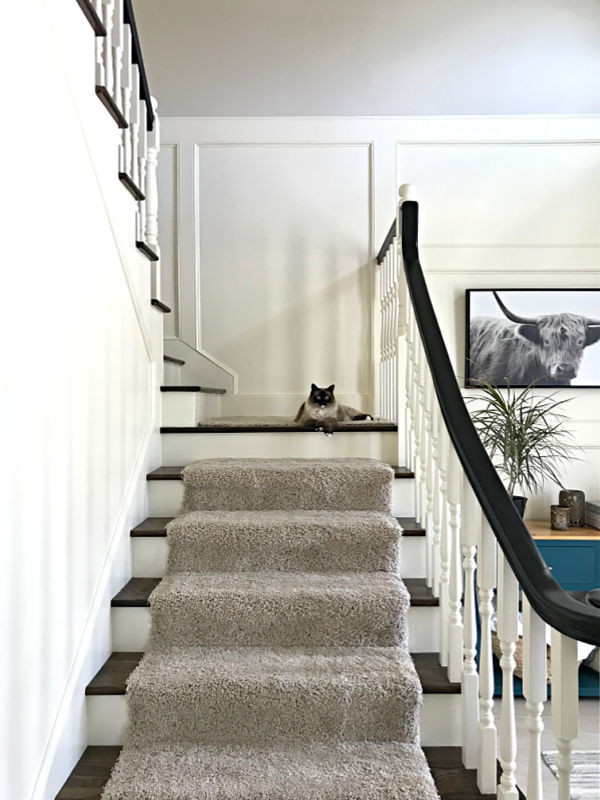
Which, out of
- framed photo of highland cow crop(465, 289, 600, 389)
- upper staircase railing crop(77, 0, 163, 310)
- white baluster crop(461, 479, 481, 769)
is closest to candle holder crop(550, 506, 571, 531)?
framed photo of highland cow crop(465, 289, 600, 389)

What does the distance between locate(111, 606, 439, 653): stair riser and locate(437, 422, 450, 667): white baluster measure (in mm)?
80

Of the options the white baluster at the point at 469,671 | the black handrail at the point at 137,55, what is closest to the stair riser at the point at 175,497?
the white baluster at the point at 469,671

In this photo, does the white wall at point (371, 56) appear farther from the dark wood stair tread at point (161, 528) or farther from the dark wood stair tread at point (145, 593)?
the dark wood stair tread at point (145, 593)

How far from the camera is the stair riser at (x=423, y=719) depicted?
174 cm

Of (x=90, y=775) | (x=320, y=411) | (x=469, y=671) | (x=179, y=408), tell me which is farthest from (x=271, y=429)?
(x=90, y=775)

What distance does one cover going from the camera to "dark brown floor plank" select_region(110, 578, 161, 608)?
77.5 inches

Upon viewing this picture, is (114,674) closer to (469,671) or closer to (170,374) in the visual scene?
(469,671)

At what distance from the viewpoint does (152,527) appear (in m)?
2.26

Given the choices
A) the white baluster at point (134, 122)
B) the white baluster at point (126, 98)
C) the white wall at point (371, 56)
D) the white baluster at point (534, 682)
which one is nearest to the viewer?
the white baluster at point (534, 682)

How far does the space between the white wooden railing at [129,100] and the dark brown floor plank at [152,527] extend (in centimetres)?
103

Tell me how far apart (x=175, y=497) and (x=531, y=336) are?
2.59 metres

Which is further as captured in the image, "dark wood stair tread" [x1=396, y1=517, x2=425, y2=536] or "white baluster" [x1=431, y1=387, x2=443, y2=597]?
"dark wood stair tread" [x1=396, y1=517, x2=425, y2=536]

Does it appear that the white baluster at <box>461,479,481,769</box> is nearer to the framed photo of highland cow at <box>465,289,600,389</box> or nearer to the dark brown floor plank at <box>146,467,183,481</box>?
the dark brown floor plank at <box>146,467,183,481</box>

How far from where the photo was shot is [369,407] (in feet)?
13.2
